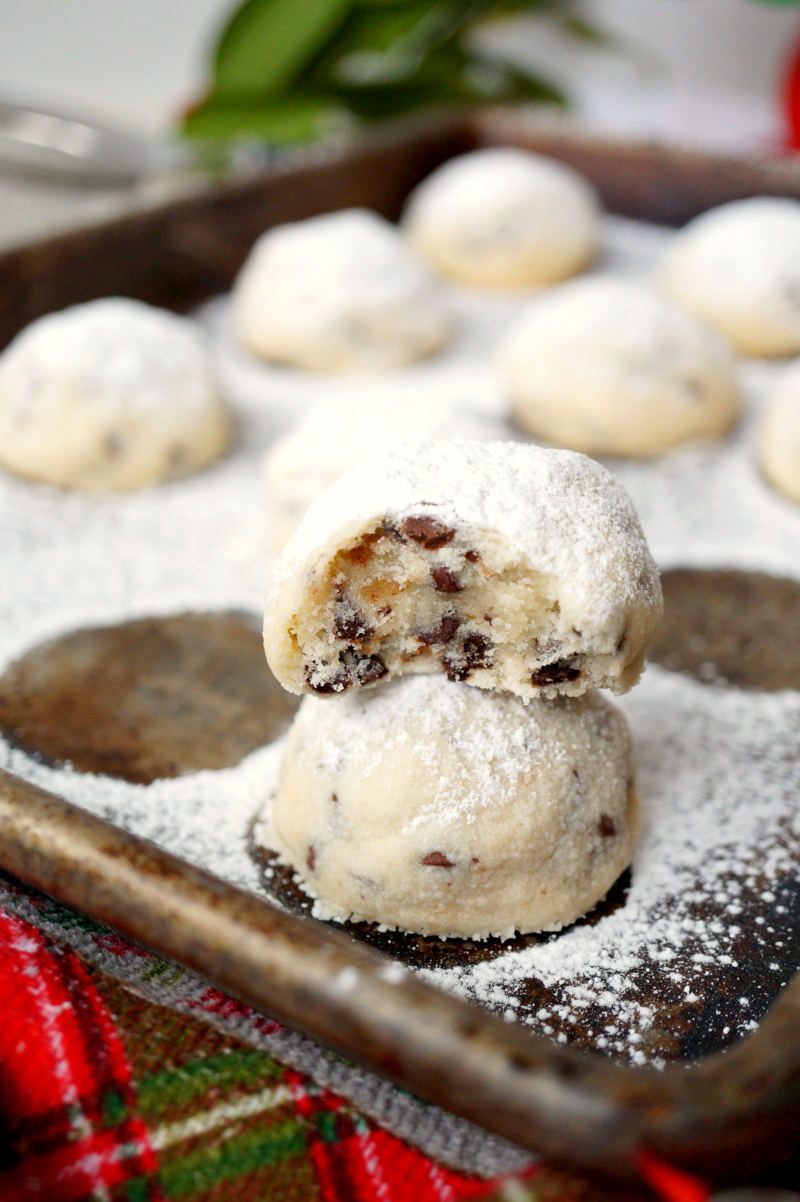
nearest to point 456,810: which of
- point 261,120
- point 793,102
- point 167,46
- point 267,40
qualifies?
point 261,120

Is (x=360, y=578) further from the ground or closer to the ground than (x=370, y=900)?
further from the ground

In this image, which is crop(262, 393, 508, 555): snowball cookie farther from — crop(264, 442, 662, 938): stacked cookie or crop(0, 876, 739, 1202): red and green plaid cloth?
crop(0, 876, 739, 1202): red and green plaid cloth

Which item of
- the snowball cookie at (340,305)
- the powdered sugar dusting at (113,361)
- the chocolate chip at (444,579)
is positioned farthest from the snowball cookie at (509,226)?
the chocolate chip at (444,579)

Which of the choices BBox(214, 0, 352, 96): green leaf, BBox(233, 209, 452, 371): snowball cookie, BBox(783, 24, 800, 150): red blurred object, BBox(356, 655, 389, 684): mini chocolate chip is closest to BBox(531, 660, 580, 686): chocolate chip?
BBox(356, 655, 389, 684): mini chocolate chip

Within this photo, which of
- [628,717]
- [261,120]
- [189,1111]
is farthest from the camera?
[261,120]

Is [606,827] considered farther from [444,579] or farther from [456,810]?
[444,579]

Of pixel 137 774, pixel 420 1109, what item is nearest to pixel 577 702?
pixel 420 1109

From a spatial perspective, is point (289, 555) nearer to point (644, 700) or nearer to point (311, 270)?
point (644, 700)
